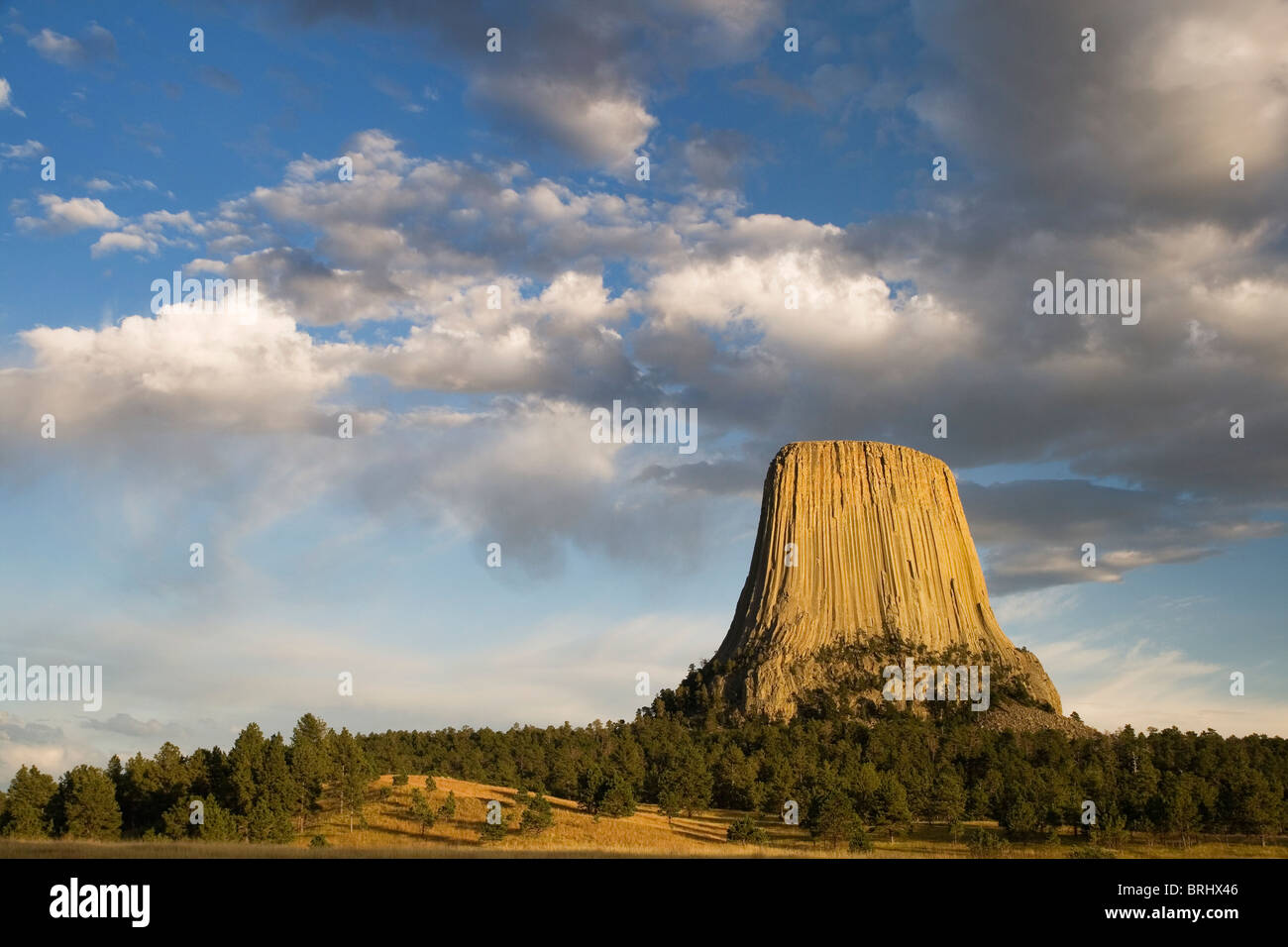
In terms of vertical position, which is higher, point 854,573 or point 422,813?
point 854,573

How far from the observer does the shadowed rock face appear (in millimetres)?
128625

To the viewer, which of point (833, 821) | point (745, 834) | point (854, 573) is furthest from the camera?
point (854, 573)

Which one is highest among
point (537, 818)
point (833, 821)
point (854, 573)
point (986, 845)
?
point (854, 573)

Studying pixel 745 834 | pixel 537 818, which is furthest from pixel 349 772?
pixel 745 834

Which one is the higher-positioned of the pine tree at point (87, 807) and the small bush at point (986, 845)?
the pine tree at point (87, 807)

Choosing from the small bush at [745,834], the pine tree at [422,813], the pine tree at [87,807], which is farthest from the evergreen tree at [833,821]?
the pine tree at [87,807]

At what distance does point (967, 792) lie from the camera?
77625 mm

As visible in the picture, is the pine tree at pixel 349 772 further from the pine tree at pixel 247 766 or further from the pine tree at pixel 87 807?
the pine tree at pixel 87 807

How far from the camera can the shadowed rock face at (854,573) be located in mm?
128625

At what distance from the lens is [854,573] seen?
446ft

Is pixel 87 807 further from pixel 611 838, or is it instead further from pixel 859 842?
pixel 859 842

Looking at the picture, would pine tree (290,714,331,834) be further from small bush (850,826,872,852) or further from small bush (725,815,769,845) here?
small bush (850,826,872,852)
